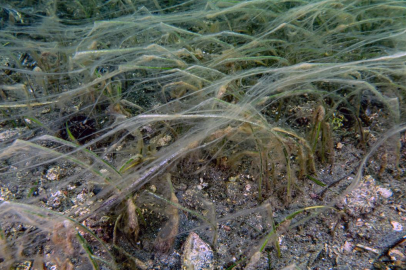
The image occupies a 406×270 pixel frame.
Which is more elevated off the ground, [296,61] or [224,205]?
[296,61]

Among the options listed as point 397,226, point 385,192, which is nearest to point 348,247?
point 397,226

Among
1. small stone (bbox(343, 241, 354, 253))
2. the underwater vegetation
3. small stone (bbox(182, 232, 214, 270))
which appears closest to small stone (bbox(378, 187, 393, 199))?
the underwater vegetation

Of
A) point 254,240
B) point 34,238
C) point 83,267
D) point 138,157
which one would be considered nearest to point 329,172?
point 254,240

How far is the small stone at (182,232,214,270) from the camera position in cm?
143

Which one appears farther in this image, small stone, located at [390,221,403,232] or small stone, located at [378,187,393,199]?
small stone, located at [378,187,393,199]

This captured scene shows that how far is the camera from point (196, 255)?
4.79 feet

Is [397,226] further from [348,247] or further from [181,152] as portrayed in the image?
[181,152]

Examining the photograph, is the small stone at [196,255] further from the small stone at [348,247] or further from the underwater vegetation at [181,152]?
the small stone at [348,247]

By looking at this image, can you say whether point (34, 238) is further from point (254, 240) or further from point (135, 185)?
point (254, 240)

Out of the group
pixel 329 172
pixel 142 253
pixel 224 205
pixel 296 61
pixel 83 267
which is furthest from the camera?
pixel 296 61

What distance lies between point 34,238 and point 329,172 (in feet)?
6.83

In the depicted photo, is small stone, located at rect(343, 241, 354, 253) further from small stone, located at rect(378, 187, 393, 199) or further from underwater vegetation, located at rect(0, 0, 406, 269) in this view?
small stone, located at rect(378, 187, 393, 199)

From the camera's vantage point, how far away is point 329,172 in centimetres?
189

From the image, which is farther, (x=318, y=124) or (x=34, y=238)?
(x=318, y=124)
